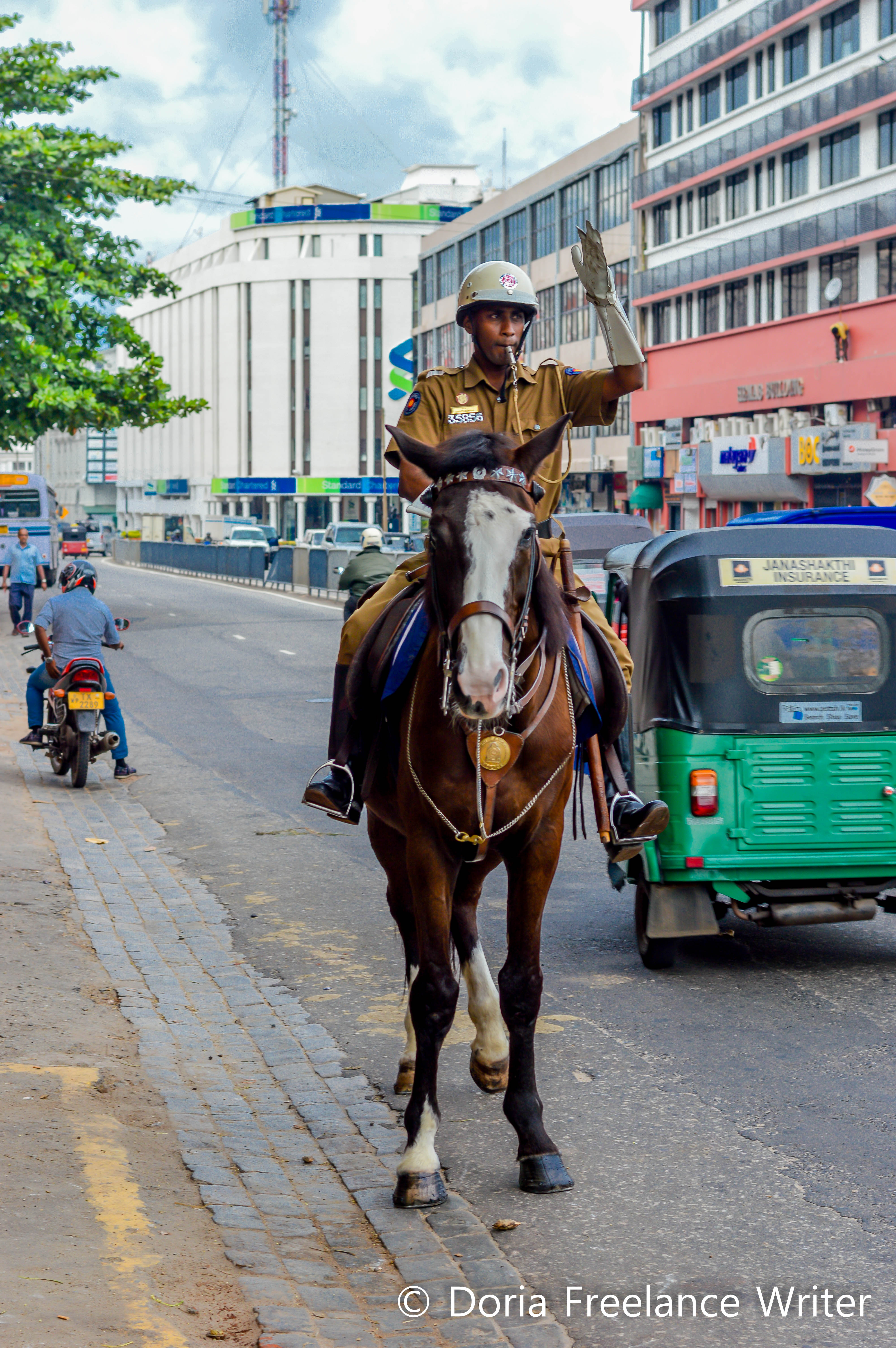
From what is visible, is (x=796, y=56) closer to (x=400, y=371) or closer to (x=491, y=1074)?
(x=400, y=371)

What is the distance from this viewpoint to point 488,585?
4418mm

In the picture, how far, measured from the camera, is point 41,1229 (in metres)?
4.28

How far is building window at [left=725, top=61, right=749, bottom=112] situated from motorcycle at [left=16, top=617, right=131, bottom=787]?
4267cm

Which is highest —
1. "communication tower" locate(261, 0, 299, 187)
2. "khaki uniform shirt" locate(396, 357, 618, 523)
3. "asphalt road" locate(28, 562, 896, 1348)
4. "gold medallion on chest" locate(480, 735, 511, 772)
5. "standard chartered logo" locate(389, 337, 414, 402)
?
"communication tower" locate(261, 0, 299, 187)

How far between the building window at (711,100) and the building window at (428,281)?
3460 centimetres

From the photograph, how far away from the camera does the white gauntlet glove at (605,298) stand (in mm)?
5422

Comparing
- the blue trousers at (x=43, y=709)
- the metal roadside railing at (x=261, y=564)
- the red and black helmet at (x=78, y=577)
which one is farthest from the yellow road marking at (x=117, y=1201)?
the metal roadside railing at (x=261, y=564)

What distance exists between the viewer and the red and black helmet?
1414cm

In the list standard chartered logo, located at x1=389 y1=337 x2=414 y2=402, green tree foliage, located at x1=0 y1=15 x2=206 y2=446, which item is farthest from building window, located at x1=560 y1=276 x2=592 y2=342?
green tree foliage, located at x1=0 y1=15 x2=206 y2=446

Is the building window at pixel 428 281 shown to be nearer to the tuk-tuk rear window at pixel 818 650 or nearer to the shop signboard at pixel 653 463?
the shop signboard at pixel 653 463

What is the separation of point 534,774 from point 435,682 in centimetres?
44

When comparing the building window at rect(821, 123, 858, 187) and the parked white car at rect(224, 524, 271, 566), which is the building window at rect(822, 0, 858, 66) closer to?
the building window at rect(821, 123, 858, 187)

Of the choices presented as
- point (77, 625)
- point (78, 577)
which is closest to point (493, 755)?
point (77, 625)

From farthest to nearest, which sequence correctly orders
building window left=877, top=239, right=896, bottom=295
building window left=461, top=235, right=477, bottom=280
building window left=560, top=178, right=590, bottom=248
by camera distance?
building window left=461, top=235, right=477, bottom=280 → building window left=560, top=178, right=590, bottom=248 → building window left=877, top=239, right=896, bottom=295
